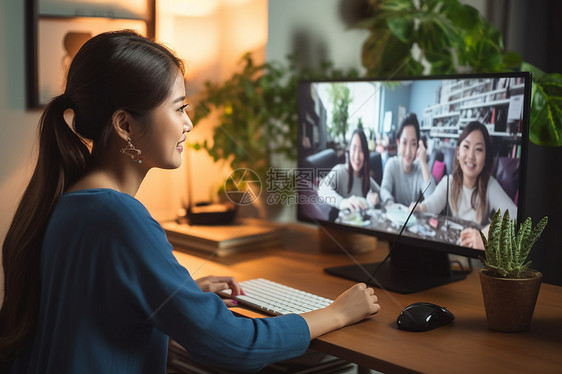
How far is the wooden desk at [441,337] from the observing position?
0.96 meters

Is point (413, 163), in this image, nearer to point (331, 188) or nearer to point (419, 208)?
point (419, 208)

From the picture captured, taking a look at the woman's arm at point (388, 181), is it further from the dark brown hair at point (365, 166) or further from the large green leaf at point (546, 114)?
the large green leaf at point (546, 114)

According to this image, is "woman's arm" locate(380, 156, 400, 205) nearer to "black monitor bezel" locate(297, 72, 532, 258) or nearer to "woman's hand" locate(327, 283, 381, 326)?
"black monitor bezel" locate(297, 72, 532, 258)

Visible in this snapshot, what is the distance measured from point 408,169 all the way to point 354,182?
0.17 m

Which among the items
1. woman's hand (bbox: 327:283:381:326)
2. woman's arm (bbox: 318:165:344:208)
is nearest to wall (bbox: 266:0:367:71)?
woman's arm (bbox: 318:165:344:208)

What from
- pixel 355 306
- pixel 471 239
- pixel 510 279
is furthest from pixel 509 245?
pixel 355 306

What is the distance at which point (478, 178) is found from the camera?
1259 mm

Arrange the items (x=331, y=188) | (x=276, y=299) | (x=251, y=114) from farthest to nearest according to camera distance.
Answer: (x=251, y=114)
(x=331, y=188)
(x=276, y=299)

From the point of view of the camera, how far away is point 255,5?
1931mm

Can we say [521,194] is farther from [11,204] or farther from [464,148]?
[11,204]

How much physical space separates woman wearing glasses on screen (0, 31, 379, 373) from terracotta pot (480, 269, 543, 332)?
0.21 meters

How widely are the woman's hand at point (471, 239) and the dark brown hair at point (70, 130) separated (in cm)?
68

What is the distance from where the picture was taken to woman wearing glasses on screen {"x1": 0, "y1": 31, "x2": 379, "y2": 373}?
3.11 feet

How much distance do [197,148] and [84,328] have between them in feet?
3.37
